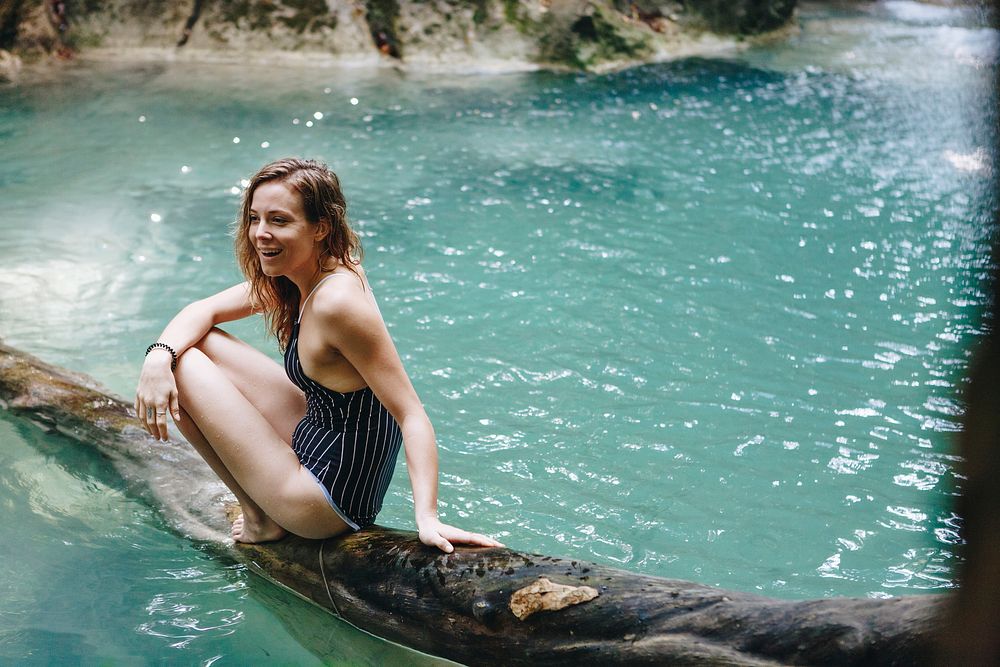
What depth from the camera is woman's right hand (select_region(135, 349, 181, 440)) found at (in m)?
2.87

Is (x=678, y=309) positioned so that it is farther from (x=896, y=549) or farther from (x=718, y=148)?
(x=718, y=148)

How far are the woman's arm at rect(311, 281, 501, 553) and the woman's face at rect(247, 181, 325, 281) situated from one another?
0.19 metres

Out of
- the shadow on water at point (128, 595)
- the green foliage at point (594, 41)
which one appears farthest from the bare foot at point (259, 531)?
the green foliage at point (594, 41)

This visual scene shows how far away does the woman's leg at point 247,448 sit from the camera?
9.38 feet

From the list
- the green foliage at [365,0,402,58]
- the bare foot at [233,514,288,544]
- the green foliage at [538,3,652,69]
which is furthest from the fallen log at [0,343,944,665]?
the green foliage at [538,3,652,69]

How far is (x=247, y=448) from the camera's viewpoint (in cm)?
285

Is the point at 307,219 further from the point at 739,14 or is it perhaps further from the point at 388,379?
the point at 739,14

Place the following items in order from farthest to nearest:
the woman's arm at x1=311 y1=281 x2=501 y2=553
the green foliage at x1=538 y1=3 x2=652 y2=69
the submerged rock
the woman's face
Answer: the green foliage at x1=538 y1=3 x2=652 y2=69, the submerged rock, the woman's face, the woman's arm at x1=311 y1=281 x2=501 y2=553

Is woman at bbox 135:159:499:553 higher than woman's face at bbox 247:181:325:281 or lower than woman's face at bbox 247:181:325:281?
lower

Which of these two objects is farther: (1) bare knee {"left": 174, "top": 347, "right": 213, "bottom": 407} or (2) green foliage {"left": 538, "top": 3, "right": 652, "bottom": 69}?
(2) green foliage {"left": 538, "top": 3, "right": 652, "bottom": 69}

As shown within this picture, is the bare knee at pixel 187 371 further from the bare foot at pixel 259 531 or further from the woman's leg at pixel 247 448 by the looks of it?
the bare foot at pixel 259 531

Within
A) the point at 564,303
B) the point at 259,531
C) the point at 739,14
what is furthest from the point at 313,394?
the point at 739,14

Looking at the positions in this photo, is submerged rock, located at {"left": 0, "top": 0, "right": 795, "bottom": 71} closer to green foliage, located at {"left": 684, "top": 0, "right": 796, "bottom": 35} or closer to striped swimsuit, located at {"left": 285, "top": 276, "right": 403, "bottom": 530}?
green foliage, located at {"left": 684, "top": 0, "right": 796, "bottom": 35}

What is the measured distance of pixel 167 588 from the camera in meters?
3.23
